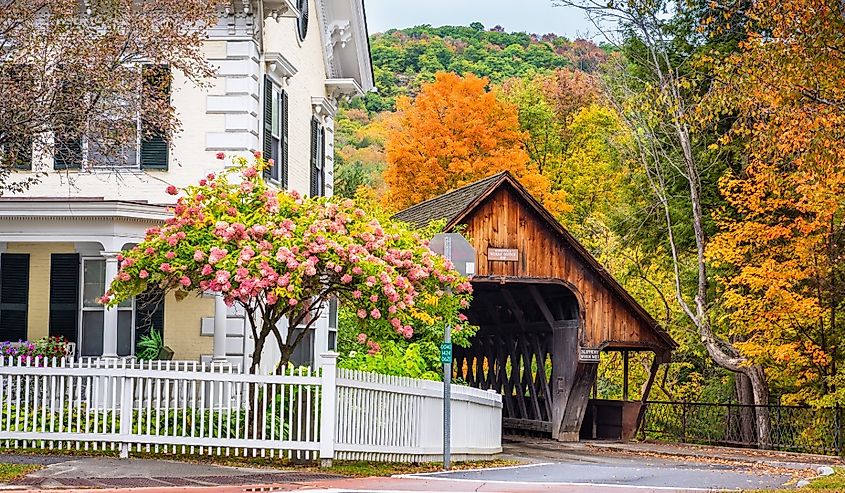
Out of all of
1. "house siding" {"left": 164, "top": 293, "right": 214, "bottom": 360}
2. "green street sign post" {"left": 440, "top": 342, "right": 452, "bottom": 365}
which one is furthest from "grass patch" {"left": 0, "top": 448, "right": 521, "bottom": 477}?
"house siding" {"left": 164, "top": 293, "right": 214, "bottom": 360}

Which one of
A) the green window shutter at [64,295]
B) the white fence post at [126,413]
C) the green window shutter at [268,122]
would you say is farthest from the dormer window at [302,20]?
the white fence post at [126,413]

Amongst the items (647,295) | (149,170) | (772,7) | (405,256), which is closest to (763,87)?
(772,7)

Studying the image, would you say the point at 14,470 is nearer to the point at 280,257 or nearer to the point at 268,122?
the point at 280,257

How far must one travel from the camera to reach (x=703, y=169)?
1323 inches

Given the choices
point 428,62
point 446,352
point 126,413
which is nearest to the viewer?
point 126,413

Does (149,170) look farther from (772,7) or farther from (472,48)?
(472,48)

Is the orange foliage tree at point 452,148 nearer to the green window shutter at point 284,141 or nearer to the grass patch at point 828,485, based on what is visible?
the green window shutter at point 284,141

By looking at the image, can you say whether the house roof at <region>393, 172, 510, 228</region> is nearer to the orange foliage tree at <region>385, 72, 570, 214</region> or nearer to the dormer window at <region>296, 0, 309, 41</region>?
the dormer window at <region>296, 0, 309, 41</region>

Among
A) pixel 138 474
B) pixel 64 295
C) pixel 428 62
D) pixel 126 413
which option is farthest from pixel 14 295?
pixel 428 62

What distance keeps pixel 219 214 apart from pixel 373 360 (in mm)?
5696

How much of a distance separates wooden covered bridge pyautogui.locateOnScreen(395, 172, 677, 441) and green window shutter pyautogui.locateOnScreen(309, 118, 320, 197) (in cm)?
267

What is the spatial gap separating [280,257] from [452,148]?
35.3m

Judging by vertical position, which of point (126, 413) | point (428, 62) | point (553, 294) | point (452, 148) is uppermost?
point (428, 62)

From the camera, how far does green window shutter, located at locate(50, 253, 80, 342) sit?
846 inches
